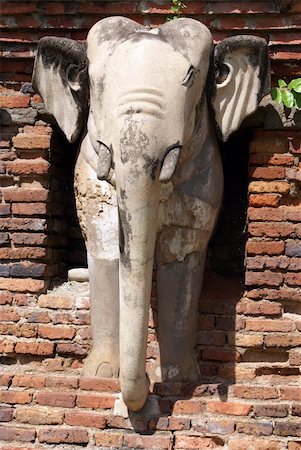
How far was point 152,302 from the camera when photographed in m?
4.09

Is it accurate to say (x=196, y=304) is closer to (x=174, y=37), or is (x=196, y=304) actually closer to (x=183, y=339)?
(x=183, y=339)

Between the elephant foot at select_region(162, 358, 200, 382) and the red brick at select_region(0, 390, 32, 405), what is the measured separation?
2.11ft

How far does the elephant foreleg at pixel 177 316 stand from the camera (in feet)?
12.6

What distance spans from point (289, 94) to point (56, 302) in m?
1.57

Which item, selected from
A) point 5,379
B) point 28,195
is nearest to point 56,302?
point 5,379

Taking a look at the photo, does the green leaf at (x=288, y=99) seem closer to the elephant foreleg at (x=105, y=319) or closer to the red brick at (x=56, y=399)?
the elephant foreleg at (x=105, y=319)

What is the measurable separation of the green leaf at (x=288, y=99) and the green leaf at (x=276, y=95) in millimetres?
20

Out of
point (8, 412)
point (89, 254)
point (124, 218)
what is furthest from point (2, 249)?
point (124, 218)

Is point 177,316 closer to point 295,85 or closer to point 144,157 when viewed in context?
point 144,157

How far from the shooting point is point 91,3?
13.8 feet

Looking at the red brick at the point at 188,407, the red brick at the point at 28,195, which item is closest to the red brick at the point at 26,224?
the red brick at the point at 28,195

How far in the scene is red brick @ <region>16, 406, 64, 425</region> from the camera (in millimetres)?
3684

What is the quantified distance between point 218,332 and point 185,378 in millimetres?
327

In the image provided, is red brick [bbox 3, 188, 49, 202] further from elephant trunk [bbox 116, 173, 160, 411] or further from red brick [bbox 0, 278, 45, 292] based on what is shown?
elephant trunk [bbox 116, 173, 160, 411]
